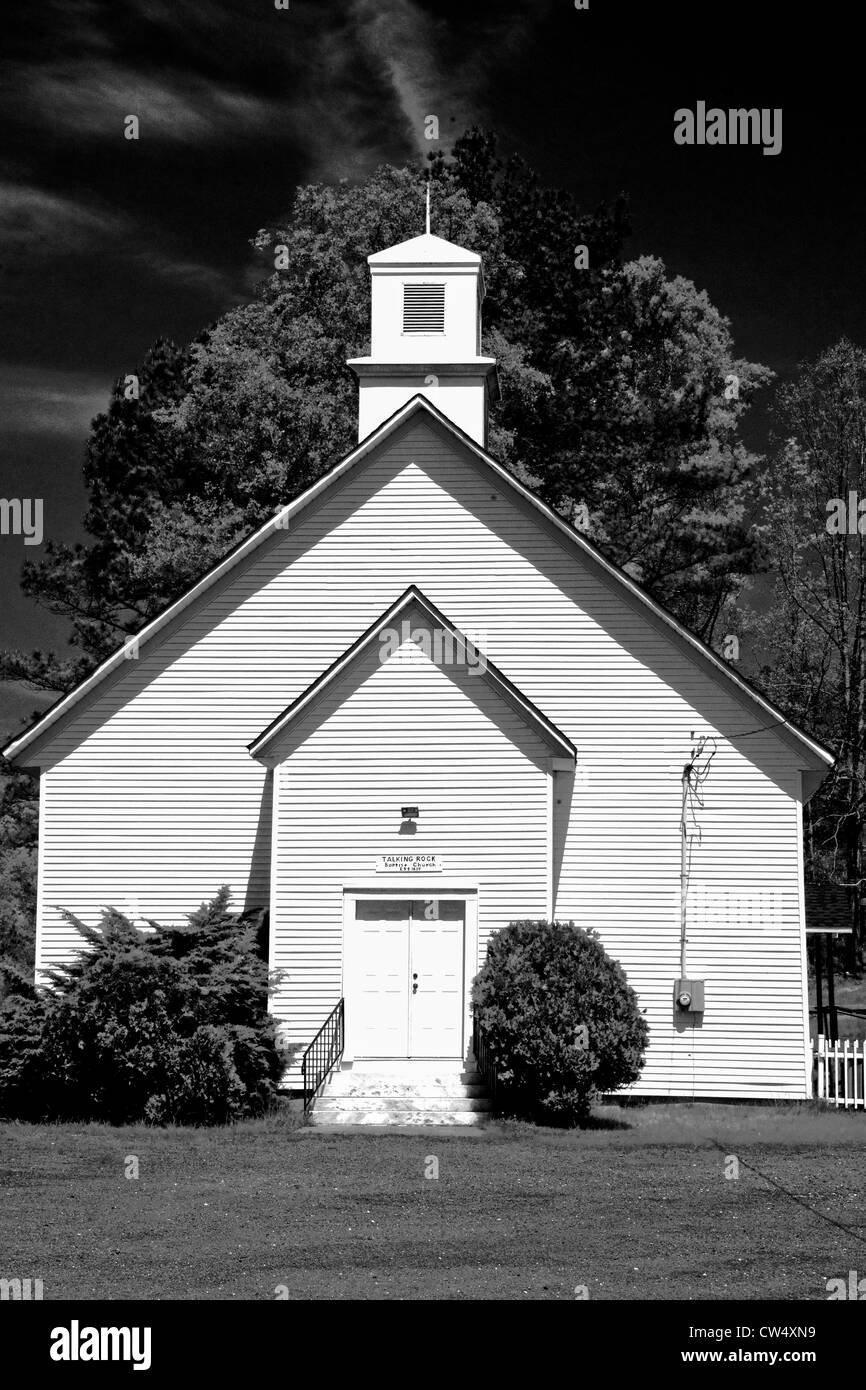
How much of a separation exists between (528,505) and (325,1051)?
338 inches

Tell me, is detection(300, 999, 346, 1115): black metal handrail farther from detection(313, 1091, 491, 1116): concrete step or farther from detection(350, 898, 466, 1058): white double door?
detection(313, 1091, 491, 1116): concrete step

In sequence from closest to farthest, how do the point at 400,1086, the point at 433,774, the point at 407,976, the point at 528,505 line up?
the point at 400,1086 < the point at 433,774 < the point at 407,976 < the point at 528,505

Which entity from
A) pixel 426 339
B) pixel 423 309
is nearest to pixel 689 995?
pixel 426 339

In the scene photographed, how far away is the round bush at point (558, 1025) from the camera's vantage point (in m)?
20.1

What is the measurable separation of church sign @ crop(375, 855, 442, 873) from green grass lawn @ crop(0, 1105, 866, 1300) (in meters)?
3.63

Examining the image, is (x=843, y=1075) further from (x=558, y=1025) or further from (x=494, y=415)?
(x=494, y=415)

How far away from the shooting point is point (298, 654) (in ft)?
81.9

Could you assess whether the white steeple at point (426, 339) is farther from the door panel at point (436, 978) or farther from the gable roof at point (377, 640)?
A: the door panel at point (436, 978)

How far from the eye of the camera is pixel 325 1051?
22.4 m

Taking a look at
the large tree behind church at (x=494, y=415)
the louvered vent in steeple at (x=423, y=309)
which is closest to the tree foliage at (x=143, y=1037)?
the louvered vent in steeple at (x=423, y=309)

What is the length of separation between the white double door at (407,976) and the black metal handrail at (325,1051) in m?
0.22

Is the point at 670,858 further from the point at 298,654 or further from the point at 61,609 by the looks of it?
the point at 61,609

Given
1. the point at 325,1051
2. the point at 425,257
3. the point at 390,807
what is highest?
the point at 425,257

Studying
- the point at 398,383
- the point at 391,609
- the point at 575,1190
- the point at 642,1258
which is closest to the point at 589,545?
the point at 391,609
